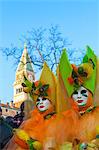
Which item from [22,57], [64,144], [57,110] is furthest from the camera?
[22,57]

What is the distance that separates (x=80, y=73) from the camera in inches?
132

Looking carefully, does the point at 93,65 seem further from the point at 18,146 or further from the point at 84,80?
the point at 18,146

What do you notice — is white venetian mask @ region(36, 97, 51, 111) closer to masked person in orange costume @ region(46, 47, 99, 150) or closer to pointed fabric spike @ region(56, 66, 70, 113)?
pointed fabric spike @ region(56, 66, 70, 113)

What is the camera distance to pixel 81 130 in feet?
10.3

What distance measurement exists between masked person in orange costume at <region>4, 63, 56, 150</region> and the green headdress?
187mm

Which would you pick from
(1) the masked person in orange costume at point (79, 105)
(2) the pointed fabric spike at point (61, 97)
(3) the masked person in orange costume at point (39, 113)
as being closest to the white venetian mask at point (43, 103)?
(3) the masked person in orange costume at point (39, 113)

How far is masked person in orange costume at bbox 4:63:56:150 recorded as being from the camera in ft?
11.0

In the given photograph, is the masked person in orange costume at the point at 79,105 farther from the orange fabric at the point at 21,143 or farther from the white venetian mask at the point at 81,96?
the orange fabric at the point at 21,143

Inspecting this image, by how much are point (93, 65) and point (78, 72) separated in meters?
0.16

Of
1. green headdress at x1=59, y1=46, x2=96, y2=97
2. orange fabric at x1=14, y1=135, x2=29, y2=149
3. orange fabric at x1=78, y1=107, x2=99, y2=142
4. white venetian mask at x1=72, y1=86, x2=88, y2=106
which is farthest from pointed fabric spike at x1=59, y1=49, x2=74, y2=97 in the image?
orange fabric at x1=14, y1=135, x2=29, y2=149

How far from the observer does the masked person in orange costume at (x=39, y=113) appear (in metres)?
3.36

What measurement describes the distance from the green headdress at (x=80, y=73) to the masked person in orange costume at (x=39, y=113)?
0.19 meters

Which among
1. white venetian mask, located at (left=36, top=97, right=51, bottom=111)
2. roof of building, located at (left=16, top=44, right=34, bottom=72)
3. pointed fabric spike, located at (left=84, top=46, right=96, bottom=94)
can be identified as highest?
roof of building, located at (left=16, top=44, right=34, bottom=72)

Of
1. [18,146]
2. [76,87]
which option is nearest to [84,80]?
[76,87]
